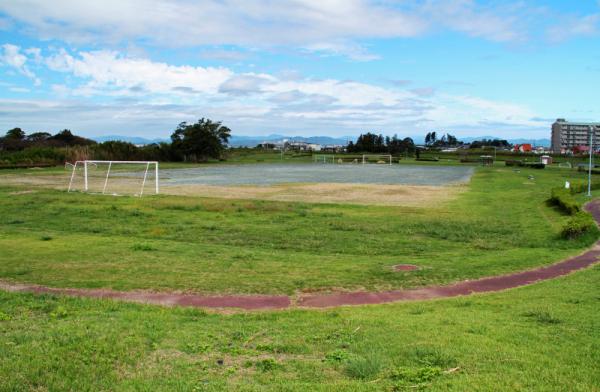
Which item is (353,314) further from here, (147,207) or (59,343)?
(147,207)

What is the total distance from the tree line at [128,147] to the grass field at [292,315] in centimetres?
4199

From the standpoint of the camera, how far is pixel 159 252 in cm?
1185

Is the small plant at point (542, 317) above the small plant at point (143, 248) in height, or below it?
above

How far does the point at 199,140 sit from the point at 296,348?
6563 cm

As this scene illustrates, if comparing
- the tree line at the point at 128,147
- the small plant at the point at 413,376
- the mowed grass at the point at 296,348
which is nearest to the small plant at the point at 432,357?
the mowed grass at the point at 296,348

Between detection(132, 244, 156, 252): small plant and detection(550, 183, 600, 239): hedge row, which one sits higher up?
detection(550, 183, 600, 239): hedge row

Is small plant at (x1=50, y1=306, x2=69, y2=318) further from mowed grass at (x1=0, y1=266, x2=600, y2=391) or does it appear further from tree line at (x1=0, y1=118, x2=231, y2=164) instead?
tree line at (x1=0, y1=118, x2=231, y2=164)

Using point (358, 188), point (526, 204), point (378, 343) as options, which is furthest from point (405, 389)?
point (358, 188)

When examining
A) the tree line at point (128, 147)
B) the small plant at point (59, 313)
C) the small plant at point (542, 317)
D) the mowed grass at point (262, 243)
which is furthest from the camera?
the tree line at point (128, 147)

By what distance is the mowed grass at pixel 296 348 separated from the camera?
13.9 ft

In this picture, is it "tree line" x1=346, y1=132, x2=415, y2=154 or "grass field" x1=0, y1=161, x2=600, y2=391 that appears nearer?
"grass field" x1=0, y1=161, x2=600, y2=391

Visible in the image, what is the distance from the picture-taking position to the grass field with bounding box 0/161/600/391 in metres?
4.40

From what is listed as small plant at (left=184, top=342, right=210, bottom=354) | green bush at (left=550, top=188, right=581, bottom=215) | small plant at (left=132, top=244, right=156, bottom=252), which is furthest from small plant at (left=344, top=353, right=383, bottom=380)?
green bush at (left=550, top=188, right=581, bottom=215)

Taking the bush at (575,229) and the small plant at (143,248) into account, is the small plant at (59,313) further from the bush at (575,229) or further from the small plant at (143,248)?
the bush at (575,229)
